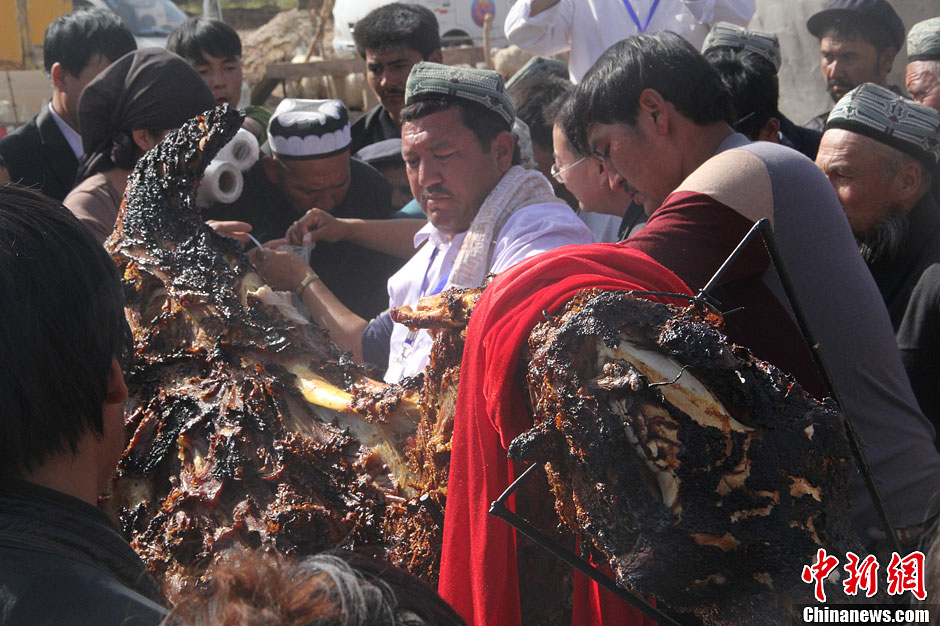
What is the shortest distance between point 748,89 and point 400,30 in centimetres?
189

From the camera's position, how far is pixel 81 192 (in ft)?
9.12

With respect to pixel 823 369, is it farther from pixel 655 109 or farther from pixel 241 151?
pixel 241 151

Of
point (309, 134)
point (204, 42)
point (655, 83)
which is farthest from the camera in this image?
point (204, 42)

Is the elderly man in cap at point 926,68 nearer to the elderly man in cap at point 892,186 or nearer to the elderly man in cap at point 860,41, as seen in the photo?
the elderly man in cap at point 860,41

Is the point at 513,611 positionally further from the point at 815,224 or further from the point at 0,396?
the point at 815,224

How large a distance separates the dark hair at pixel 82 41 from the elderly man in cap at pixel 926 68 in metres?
3.61

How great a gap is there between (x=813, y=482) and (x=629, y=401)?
23 cm

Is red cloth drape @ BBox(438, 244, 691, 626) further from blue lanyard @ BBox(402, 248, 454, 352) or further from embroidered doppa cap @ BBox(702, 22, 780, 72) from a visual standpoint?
embroidered doppa cap @ BBox(702, 22, 780, 72)

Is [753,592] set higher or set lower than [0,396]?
lower

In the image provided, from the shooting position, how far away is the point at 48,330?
3.30 ft

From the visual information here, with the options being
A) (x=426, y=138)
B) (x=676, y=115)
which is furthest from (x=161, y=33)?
(x=676, y=115)

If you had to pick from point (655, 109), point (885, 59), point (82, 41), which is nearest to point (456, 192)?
point (655, 109)

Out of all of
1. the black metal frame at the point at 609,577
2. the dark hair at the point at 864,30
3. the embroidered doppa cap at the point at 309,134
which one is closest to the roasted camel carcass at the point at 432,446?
the black metal frame at the point at 609,577

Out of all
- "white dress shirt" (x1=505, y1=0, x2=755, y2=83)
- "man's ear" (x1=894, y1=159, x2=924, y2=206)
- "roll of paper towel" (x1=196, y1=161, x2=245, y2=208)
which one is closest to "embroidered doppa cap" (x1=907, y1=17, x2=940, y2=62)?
"white dress shirt" (x1=505, y1=0, x2=755, y2=83)
